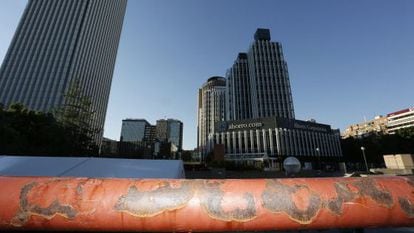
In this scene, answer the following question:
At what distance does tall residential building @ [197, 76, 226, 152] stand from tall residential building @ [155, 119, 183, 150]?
63.1 feet

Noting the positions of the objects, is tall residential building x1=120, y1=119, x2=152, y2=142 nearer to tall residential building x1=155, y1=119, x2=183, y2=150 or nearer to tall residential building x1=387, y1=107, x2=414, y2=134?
tall residential building x1=155, y1=119, x2=183, y2=150

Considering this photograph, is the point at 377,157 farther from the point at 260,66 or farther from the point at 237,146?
the point at 260,66

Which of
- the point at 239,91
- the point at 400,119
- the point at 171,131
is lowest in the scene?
the point at 400,119

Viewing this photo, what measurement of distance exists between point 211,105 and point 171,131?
35082 mm

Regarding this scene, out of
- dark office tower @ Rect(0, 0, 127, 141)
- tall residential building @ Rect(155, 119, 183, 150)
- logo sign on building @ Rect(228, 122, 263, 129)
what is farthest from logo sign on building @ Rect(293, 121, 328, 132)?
tall residential building @ Rect(155, 119, 183, 150)

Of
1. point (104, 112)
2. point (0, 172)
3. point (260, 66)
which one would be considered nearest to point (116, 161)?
point (0, 172)

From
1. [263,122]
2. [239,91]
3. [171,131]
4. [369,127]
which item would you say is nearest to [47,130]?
[263,122]

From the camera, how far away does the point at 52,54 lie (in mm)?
73750

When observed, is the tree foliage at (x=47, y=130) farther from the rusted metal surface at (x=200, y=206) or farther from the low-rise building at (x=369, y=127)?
the low-rise building at (x=369, y=127)

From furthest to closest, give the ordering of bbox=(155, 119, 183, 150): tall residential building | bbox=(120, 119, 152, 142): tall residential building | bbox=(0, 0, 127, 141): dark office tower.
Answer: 1. bbox=(155, 119, 183, 150): tall residential building
2. bbox=(120, 119, 152, 142): tall residential building
3. bbox=(0, 0, 127, 141): dark office tower

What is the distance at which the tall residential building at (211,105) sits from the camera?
12612 cm

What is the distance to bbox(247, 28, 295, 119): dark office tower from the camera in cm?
8269

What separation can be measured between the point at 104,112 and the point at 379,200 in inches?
4381

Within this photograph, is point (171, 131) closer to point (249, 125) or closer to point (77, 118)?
point (249, 125)
